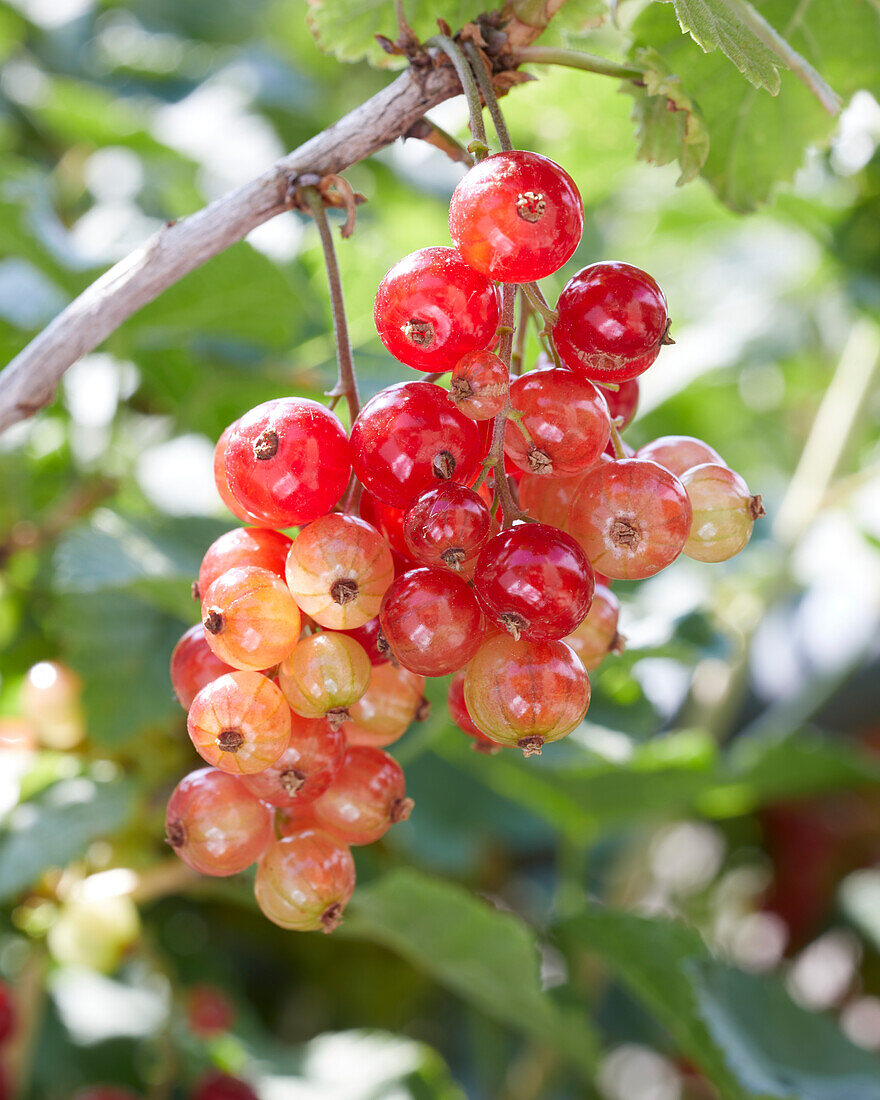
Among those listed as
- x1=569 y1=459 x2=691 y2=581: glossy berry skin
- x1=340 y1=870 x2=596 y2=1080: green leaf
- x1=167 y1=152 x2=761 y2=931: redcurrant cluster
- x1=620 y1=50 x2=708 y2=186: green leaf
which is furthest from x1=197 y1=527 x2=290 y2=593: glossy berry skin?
x1=340 y1=870 x2=596 y2=1080: green leaf

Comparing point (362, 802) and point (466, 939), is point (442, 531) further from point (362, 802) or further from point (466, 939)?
point (466, 939)

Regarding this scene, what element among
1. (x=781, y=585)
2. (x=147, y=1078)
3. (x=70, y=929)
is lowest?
(x=147, y=1078)

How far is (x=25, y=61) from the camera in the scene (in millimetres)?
1301

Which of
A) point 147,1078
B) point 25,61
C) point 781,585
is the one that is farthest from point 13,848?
point 25,61

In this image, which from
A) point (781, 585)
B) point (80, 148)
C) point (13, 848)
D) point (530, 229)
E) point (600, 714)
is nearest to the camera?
point (530, 229)

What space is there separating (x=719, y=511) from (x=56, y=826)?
1.59ft

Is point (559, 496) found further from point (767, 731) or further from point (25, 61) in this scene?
point (25, 61)

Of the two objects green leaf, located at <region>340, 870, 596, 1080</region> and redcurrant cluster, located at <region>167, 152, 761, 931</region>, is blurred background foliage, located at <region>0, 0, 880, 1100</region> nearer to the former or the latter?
green leaf, located at <region>340, 870, 596, 1080</region>

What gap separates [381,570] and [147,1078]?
0.71 meters

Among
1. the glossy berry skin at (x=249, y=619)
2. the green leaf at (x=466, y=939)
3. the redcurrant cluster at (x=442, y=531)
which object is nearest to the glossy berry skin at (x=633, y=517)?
the redcurrant cluster at (x=442, y=531)


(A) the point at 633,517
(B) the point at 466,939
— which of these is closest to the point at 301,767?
(A) the point at 633,517

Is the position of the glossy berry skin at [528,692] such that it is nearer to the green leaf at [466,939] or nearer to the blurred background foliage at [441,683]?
the blurred background foliage at [441,683]

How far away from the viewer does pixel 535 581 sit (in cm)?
31

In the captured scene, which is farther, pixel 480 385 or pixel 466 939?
pixel 466 939
